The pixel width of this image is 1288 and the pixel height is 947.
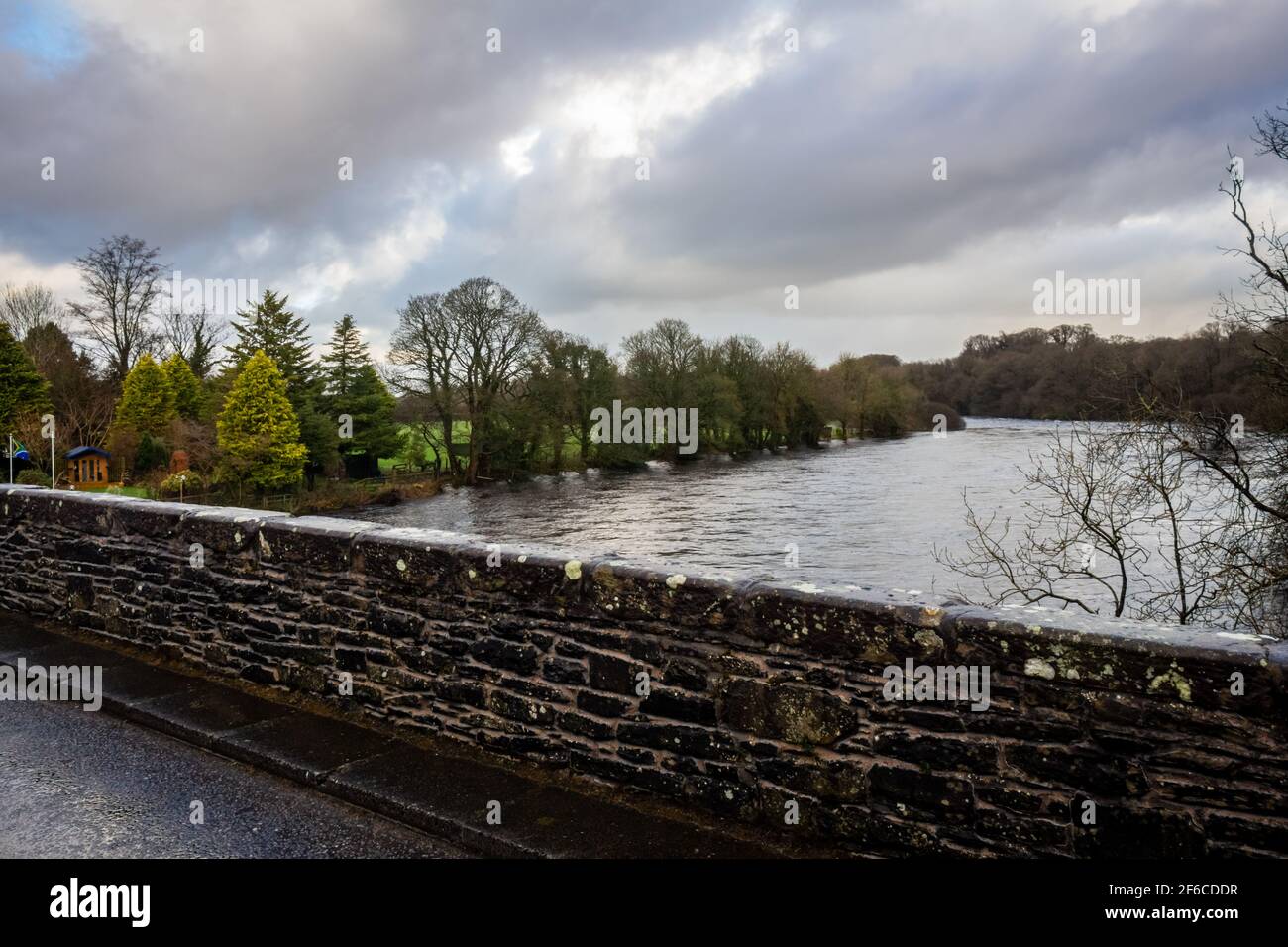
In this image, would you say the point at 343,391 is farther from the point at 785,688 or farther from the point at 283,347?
the point at 785,688

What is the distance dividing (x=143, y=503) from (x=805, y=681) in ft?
16.0

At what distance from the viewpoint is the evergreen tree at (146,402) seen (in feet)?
142

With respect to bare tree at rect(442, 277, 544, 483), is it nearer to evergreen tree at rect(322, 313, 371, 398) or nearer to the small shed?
evergreen tree at rect(322, 313, 371, 398)

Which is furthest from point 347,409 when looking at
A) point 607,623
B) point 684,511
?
point 607,623

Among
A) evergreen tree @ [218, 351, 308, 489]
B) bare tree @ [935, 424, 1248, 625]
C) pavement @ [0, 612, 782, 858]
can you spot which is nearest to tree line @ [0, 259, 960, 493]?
evergreen tree @ [218, 351, 308, 489]

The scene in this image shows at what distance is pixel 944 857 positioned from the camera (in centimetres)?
273

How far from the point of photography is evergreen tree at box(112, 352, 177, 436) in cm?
4334

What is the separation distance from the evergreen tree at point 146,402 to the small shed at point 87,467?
5.57 metres

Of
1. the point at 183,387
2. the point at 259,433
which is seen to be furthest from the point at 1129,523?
the point at 183,387

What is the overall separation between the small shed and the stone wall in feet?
122

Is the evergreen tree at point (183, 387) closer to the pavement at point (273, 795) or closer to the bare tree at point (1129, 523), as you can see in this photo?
the bare tree at point (1129, 523)

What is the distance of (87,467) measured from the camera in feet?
118

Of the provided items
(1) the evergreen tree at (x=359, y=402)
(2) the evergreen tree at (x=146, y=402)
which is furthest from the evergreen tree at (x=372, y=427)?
(2) the evergreen tree at (x=146, y=402)
